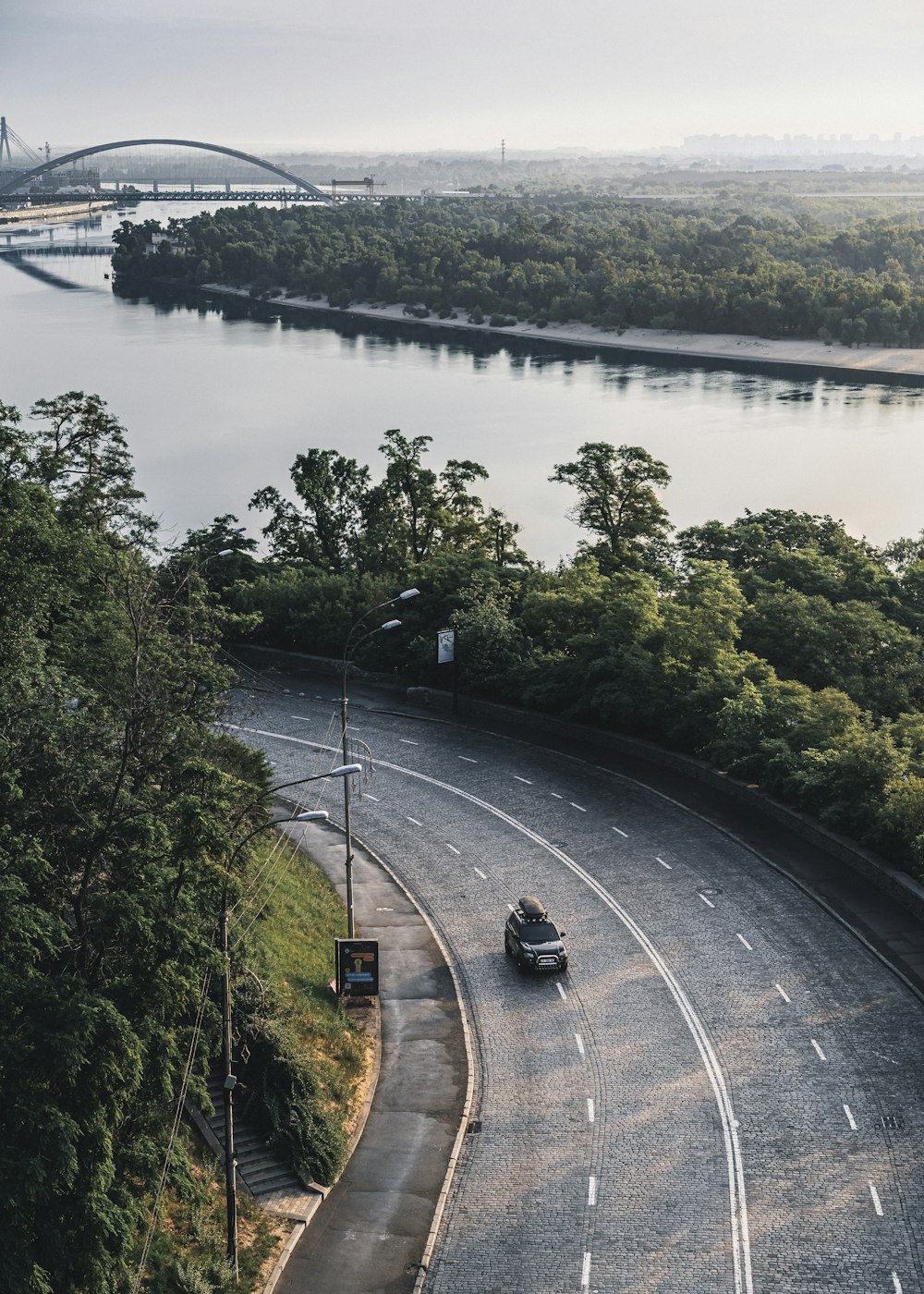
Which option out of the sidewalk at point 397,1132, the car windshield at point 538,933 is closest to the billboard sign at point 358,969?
the sidewalk at point 397,1132

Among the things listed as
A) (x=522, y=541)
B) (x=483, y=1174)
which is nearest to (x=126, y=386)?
(x=522, y=541)

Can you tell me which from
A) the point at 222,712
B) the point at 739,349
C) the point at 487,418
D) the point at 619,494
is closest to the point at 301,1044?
the point at 222,712

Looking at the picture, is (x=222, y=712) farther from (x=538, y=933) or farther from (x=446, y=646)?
(x=446, y=646)

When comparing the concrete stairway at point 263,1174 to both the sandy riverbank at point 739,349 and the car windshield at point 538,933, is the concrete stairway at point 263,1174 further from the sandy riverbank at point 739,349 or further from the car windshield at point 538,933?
the sandy riverbank at point 739,349

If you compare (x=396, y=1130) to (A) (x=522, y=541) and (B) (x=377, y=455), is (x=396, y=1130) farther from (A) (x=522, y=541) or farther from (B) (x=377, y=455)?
(B) (x=377, y=455)

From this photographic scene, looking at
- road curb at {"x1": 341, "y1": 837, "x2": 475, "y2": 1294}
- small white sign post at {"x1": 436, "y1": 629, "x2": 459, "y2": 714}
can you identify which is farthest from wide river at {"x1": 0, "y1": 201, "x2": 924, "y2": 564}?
road curb at {"x1": 341, "y1": 837, "x2": 475, "y2": 1294}

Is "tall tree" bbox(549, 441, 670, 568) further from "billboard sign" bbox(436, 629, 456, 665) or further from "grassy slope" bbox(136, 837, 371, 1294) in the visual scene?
"grassy slope" bbox(136, 837, 371, 1294)
